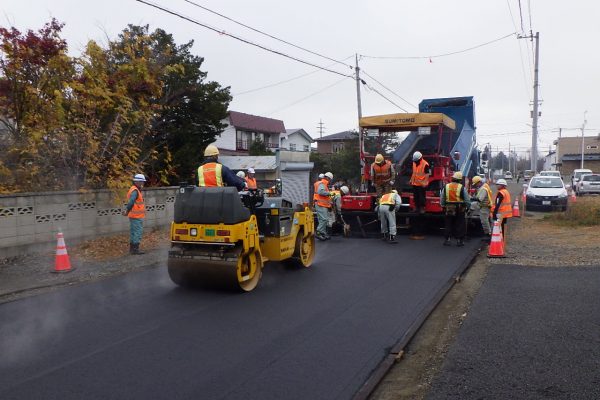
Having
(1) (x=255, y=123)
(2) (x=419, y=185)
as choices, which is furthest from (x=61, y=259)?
(1) (x=255, y=123)

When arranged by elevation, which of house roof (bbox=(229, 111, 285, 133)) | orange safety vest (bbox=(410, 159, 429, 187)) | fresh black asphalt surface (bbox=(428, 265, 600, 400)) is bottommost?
fresh black asphalt surface (bbox=(428, 265, 600, 400))

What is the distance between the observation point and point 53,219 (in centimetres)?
1012

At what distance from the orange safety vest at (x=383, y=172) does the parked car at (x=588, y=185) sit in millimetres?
20312

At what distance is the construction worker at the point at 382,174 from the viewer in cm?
1218

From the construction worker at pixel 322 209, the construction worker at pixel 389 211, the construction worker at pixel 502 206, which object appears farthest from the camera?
the construction worker at pixel 322 209

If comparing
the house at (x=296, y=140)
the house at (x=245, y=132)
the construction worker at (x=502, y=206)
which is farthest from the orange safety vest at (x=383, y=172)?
the house at (x=296, y=140)

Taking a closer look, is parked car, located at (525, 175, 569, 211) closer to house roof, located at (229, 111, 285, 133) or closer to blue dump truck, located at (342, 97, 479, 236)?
blue dump truck, located at (342, 97, 479, 236)

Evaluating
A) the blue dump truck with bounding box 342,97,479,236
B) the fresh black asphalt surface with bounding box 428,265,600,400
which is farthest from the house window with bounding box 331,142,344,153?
the fresh black asphalt surface with bounding box 428,265,600,400

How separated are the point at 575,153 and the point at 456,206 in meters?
71.6

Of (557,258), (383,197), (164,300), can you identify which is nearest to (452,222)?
(383,197)

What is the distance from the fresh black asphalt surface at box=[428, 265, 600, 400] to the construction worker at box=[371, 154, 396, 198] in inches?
203

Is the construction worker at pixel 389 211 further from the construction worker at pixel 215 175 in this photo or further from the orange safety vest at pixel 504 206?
the construction worker at pixel 215 175

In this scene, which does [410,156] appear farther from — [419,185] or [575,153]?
[575,153]

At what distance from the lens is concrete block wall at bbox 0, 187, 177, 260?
9258 mm
